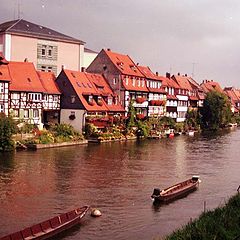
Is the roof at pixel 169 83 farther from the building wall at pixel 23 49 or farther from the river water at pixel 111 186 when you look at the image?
the river water at pixel 111 186

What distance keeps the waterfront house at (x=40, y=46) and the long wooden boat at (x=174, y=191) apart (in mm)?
37369

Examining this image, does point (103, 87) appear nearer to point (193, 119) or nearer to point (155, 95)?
point (155, 95)

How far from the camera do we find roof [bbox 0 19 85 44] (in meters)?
58.7

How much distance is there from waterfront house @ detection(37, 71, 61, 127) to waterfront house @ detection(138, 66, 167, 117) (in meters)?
16.5

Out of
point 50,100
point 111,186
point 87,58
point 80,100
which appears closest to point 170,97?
point 87,58

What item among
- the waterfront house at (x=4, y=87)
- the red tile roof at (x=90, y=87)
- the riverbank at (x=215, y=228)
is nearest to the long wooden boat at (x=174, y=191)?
the riverbank at (x=215, y=228)

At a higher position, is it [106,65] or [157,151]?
[106,65]

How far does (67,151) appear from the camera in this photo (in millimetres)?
40281

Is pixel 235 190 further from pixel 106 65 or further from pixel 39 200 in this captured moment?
pixel 106 65

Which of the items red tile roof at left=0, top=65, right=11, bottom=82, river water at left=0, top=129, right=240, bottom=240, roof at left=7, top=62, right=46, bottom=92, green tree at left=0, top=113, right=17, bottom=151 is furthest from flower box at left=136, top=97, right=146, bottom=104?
green tree at left=0, top=113, right=17, bottom=151

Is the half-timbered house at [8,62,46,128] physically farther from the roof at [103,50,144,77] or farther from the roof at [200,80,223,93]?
the roof at [200,80,223,93]

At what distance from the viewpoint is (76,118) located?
168 ft

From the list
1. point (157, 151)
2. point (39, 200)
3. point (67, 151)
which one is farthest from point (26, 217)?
point (157, 151)

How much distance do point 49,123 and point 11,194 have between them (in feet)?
90.2
